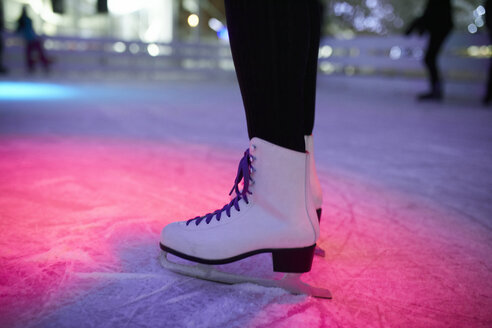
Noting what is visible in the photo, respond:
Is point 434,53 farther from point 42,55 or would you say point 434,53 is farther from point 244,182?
point 42,55

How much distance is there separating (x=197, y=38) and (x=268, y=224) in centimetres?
1204

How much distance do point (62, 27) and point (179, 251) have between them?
496 inches

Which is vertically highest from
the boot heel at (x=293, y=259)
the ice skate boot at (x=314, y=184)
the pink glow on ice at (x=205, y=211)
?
the ice skate boot at (x=314, y=184)

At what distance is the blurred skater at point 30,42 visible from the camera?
618cm

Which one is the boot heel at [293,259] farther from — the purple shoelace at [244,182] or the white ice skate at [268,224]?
the purple shoelace at [244,182]

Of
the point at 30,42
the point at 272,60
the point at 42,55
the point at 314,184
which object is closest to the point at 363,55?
the point at 42,55

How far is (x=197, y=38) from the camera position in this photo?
1193cm

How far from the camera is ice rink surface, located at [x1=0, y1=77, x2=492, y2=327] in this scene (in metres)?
0.61

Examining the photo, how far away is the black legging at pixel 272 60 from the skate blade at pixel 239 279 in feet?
0.75

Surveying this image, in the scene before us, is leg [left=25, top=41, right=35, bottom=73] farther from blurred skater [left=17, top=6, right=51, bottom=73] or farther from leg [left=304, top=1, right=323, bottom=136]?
leg [left=304, top=1, right=323, bottom=136]

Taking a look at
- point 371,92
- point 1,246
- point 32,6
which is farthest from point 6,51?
point 1,246

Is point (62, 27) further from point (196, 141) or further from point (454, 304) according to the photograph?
point (454, 304)

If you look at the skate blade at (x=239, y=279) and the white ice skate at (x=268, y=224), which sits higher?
the white ice skate at (x=268, y=224)

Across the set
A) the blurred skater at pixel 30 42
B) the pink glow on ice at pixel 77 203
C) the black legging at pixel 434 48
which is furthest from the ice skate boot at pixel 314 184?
the blurred skater at pixel 30 42
